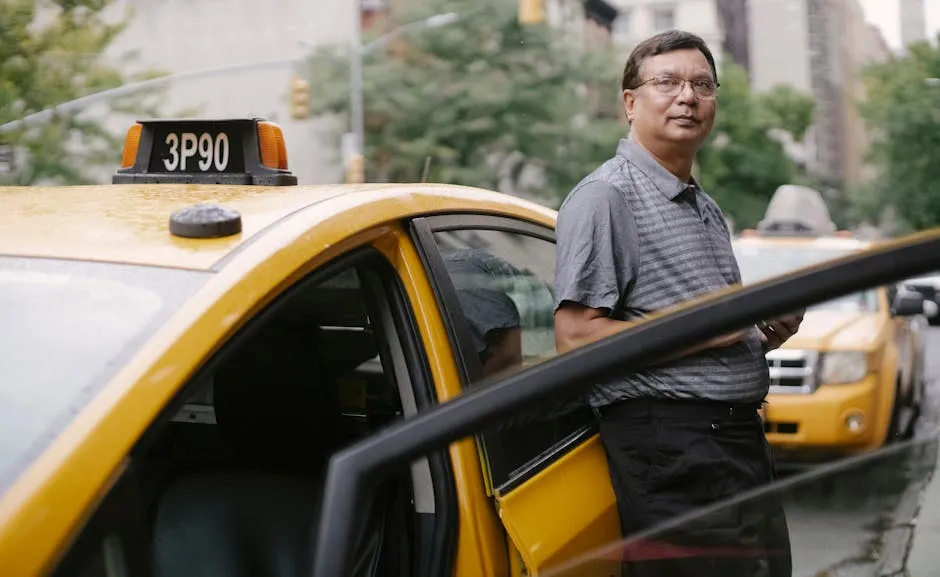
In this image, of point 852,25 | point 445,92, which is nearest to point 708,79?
point 445,92

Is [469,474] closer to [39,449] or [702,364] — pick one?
[702,364]

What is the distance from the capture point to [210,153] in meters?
2.81

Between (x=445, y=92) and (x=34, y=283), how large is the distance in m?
35.4

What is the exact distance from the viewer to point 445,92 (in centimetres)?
3675

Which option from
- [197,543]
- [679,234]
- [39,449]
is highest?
[679,234]

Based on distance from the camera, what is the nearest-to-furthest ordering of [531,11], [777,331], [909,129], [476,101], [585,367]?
[585,367]
[777,331]
[531,11]
[909,129]
[476,101]

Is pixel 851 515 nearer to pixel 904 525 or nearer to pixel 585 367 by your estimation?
pixel 904 525

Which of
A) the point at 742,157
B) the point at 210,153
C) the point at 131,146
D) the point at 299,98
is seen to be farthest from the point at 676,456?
the point at 742,157

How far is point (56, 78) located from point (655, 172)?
1457 centimetres

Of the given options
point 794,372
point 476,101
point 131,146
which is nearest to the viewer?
point 131,146

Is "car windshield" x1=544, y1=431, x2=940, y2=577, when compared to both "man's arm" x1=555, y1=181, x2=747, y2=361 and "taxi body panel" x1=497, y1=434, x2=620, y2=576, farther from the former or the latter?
"man's arm" x1=555, y1=181, x2=747, y2=361

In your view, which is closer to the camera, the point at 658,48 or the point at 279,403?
the point at 279,403

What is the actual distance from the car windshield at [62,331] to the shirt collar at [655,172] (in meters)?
1.14

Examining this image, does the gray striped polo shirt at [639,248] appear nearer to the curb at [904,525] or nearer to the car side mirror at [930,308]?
the car side mirror at [930,308]
